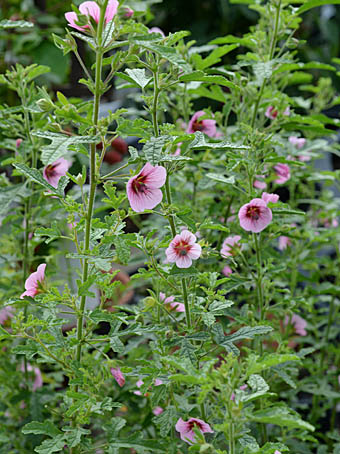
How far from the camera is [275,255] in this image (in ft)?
3.01

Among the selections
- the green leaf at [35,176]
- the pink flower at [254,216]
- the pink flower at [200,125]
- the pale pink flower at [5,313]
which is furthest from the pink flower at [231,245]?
the pale pink flower at [5,313]

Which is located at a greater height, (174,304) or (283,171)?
(283,171)

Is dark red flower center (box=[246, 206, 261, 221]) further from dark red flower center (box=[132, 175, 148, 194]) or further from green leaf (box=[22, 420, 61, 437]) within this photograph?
green leaf (box=[22, 420, 61, 437])

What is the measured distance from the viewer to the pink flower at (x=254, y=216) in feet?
2.44

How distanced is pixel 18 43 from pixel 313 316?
1.11 metres

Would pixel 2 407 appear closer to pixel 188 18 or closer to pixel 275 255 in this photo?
pixel 275 255

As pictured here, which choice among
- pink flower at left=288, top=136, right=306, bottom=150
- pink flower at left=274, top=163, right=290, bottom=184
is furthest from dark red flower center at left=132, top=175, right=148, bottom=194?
pink flower at left=288, top=136, right=306, bottom=150

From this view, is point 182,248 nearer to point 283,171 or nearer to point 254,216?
point 254,216

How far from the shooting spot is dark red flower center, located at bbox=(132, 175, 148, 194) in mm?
596

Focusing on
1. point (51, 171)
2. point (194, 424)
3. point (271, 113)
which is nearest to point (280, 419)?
point (194, 424)

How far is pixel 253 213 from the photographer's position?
76 centimetres

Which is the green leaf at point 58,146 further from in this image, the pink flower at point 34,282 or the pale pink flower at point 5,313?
the pale pink flower at point 5,313

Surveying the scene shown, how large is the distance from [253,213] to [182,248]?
18cm

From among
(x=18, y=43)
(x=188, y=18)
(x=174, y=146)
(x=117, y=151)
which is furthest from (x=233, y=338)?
(x=188, y=18)
